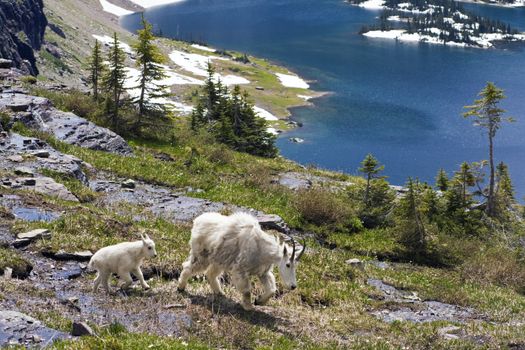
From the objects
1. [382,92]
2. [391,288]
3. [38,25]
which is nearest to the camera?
[391,288]

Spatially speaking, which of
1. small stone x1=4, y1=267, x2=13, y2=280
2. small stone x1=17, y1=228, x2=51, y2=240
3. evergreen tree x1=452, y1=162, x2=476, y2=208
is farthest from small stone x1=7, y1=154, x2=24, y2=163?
evergreen tree x1=452, y1=162, x2=476, y2=208

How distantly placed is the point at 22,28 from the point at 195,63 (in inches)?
1886

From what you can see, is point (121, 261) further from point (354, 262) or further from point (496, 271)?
point (496, 271)

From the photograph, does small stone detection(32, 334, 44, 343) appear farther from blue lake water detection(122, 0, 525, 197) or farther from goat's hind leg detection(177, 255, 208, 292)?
blue lake water detection(122, 0, 525, 197)

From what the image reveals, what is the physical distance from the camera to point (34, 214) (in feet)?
46.9

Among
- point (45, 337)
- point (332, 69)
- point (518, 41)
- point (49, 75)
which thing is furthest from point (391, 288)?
point (518, 41)

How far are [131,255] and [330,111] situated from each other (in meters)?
95.2

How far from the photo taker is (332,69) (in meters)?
134

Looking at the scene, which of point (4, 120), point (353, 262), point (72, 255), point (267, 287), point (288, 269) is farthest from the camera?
point (4, 120)

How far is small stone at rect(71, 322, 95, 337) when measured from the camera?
8.23m

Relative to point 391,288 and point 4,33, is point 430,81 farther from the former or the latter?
point 391,288

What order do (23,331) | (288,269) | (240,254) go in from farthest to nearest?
(288,269) → (240,254) → (23,331)

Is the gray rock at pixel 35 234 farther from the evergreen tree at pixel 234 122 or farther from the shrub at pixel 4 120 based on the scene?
the evergreen tree at pixel 234 122

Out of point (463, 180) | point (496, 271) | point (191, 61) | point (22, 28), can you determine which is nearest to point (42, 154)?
point (496, 271)
